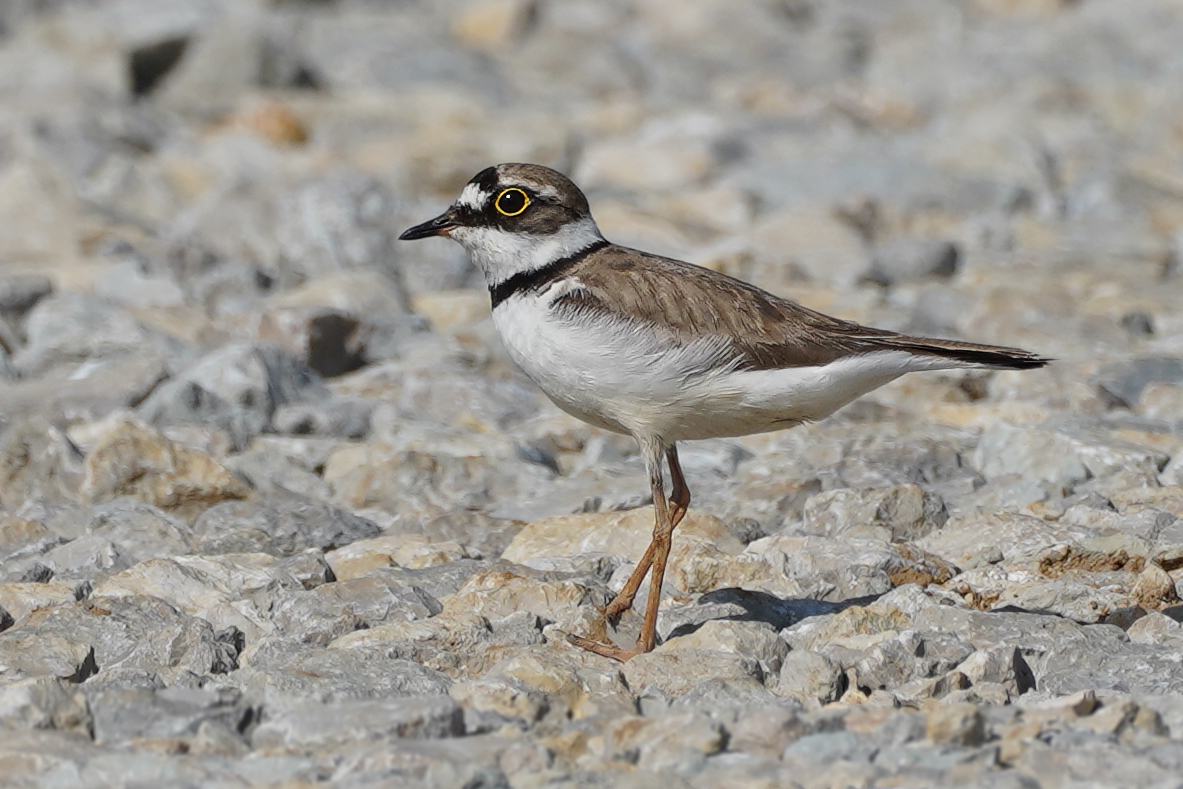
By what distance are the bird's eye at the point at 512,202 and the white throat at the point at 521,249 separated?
0.25ft

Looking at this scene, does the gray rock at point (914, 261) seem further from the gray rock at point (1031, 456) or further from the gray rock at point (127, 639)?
the gray rock at point (127, 639)

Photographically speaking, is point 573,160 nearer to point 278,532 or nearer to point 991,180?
point 991,180

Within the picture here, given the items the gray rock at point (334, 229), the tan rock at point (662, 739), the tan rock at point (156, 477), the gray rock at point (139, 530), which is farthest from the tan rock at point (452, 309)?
the tan rock at point (662, 739)

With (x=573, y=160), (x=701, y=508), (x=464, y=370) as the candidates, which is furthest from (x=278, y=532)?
(x=573, y=160)

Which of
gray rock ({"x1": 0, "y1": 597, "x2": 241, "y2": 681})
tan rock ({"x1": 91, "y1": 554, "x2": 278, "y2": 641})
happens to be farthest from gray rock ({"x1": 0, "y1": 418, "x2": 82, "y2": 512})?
gray rock ({"x1": 0, "y1": 597, "x2": 241, "y2": 681})

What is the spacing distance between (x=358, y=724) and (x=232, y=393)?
160 inches

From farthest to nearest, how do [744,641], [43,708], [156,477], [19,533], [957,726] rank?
[156,477], [19,533], [744,641], [43,708], [957,726]

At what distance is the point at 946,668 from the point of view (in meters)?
4.87

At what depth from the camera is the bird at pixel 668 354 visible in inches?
219

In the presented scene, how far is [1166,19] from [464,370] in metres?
12.0

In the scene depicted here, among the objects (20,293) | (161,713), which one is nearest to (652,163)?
(20,293)

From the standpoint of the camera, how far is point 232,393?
25.7 ft

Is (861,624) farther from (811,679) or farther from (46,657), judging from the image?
(46,657)

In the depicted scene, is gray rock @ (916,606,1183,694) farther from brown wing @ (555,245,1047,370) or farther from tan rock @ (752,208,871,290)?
tan rock @ (752,208,871,290)
